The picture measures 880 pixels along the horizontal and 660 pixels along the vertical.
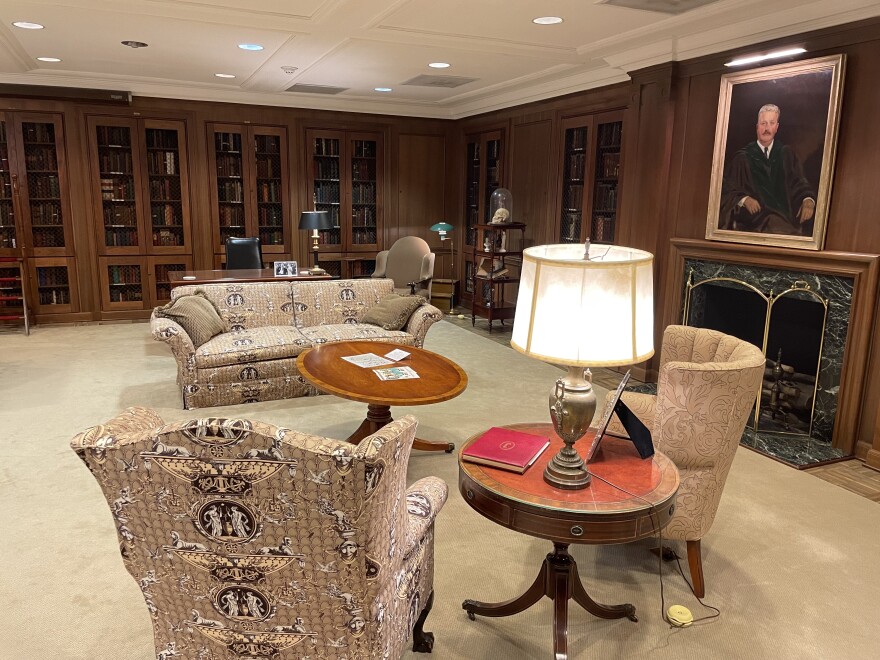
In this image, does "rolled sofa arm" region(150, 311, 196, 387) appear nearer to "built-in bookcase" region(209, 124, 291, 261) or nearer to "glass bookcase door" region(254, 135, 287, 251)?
"built-in bookcase" region(209, 124, 291, 261)

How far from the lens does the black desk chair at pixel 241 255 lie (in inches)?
279

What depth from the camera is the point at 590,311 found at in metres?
1.74

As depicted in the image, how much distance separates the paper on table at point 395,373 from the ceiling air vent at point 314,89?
4742 millimetres

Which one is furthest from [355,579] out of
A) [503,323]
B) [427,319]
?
[503,323]

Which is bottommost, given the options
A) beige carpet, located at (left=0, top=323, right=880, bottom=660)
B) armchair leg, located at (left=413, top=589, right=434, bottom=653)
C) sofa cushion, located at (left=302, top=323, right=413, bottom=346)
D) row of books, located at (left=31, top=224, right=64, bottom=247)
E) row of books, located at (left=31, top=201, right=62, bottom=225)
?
beige carpet, located at (left=0, top=323, right=880, bottom=660)

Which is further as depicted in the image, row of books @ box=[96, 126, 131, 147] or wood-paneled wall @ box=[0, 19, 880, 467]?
row of books @ box=[96, 126, 131, 147]

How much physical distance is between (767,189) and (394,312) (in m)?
2.83

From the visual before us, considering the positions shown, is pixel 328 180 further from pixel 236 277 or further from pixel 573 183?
pixel 573 183

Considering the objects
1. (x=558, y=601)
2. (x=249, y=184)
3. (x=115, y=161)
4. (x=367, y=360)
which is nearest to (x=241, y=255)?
(x=249, y=184)

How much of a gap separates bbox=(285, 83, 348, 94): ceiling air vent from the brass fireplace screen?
191 inches

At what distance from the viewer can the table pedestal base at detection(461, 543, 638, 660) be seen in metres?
2.12

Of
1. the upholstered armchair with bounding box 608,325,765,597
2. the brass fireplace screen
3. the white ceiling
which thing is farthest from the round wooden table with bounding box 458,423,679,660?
the white ceiling

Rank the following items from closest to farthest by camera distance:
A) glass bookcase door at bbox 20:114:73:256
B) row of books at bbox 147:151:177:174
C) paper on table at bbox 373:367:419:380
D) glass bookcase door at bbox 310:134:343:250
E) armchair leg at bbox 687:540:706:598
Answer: armchair leg at bbox 687:540:706:598
paper on table at bbox 373:367:419:380
glass bookcase door at bbox 20:114:73:256
row of books at bbox 147:151:177:174
glass bookcase door at bbox 310:134:343:250

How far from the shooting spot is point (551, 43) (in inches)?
200
